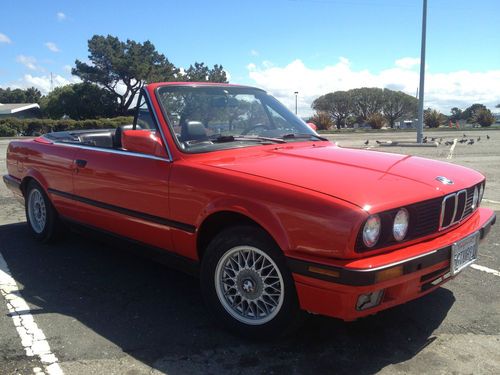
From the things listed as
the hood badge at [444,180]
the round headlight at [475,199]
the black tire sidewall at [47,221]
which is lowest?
the black tire sidewall at [47,221]

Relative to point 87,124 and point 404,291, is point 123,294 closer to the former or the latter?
point 404,291

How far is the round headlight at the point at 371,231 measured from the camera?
8.42ft

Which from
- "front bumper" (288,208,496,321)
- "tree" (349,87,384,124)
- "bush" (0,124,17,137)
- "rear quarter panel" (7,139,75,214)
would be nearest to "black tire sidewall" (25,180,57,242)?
"rear quarter panel" (7,139,75,214)

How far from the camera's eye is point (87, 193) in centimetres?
428

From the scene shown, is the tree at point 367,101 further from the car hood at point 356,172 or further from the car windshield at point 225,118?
the car hood at point 356,172

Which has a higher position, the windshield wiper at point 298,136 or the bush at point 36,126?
the windshield wiper at point 298,136

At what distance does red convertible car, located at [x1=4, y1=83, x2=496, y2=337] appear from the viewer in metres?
2.62

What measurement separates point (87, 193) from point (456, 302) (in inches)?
127

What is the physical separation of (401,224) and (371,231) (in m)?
0.26

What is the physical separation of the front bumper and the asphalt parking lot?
0.39 meters

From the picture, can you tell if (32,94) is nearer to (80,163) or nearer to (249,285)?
(80,163)

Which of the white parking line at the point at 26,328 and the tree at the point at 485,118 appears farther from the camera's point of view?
the tree at the point at 485,118

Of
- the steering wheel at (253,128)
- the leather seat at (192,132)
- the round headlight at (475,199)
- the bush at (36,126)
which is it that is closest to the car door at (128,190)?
the leather seat at (192,132)

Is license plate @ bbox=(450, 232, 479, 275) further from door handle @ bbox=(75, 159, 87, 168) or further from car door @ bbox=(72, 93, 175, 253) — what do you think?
door handle @ bbox=(75, 159, 87, 168)
